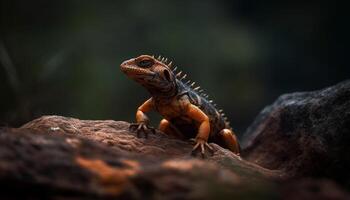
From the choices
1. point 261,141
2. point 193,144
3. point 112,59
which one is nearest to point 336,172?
point 193,144

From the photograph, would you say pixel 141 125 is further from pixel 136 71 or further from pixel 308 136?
pixel 308 136

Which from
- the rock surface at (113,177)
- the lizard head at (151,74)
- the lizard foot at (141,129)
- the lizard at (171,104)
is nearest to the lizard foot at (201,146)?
the lizard at (171,104)

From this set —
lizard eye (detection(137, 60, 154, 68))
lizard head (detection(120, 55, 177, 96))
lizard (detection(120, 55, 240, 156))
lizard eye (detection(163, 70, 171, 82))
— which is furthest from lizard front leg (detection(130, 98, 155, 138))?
lizard eye (detection(137, 60, 154, 68))

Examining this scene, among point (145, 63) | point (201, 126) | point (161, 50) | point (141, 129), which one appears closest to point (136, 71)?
point (145, 63)

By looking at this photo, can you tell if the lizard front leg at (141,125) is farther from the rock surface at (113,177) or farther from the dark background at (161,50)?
the dark background at (161,50)

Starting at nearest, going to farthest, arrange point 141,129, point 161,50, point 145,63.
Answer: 1. point 141,129
2. point 145,63
3. point 161,50

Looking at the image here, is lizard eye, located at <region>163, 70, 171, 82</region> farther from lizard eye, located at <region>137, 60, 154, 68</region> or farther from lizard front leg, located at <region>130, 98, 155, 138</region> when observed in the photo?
lizard front leg, located at <region>130, 98, 155, 138</region>

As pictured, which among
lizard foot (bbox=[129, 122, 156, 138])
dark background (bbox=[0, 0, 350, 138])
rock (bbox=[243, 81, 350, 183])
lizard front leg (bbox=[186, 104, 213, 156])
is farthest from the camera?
dark background (bbox=[0, 0, 350, 138])

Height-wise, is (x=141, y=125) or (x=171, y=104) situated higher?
(x=171, y=104)
